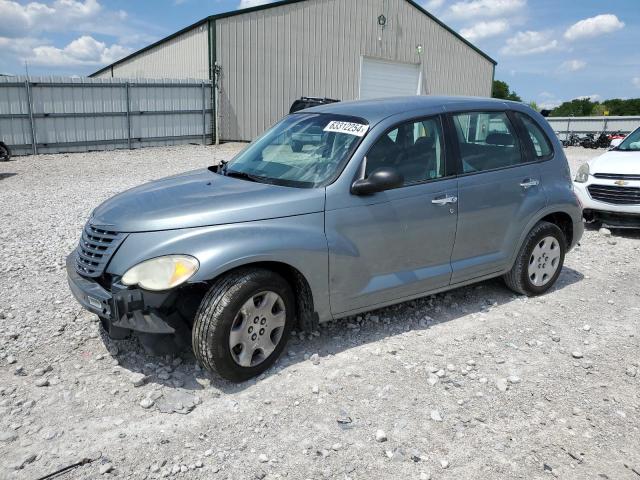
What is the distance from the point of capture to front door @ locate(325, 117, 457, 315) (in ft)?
12.5

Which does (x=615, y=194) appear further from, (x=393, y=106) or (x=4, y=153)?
(x=4, y=153)

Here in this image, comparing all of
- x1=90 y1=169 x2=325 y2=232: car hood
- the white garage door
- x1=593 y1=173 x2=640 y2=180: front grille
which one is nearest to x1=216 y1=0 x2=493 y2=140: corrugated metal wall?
the white garage door

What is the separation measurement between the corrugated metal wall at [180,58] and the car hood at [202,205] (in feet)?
56.0

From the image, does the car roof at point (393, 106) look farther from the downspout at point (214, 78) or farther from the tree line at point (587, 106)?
the tree line at point (587, 106)

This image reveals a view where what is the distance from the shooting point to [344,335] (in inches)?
169

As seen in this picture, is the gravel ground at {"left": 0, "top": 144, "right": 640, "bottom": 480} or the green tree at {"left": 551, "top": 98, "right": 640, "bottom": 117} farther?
the green tree at {"left": 551, "top": 98, "right": 640, "bottom": 117}

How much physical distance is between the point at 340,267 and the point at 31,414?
83.0 inches

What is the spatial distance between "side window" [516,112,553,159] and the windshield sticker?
1.83 metres

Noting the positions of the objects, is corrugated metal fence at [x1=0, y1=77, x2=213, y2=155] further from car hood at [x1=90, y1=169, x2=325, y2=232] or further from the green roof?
car hood at [x1=90, y1=169, x2=325, y2=232]

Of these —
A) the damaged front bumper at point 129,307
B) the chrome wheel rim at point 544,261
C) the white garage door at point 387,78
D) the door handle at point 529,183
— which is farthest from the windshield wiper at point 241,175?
the white garage door at point 387,78

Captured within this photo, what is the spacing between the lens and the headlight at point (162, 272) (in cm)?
319

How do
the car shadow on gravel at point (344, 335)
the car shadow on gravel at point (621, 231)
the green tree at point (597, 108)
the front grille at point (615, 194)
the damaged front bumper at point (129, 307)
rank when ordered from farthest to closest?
the green tree at point (597, 108) → the car shadow on gravel at point (621, 231) → the front grille at point (615, 194) → the car shadow on gravel at point (344, 335) → the damaged front bumper at point (129, 307)

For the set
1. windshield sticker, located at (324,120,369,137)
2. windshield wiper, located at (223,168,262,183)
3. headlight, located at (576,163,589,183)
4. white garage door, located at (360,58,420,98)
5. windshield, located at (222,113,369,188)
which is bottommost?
headlight, located at (576,163,589,183)

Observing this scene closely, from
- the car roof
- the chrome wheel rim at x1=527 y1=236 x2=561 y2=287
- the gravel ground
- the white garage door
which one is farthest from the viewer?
the white garage door
